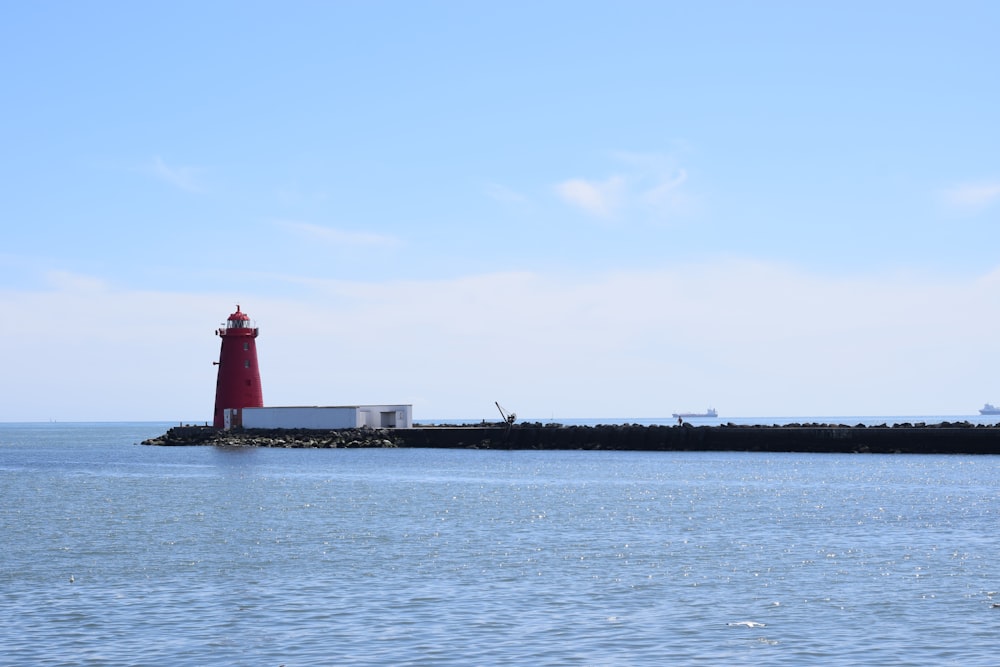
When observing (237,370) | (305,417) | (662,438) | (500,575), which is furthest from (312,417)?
(500,575)

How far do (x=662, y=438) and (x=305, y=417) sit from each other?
2590 cm

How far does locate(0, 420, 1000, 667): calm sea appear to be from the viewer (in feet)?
56.1

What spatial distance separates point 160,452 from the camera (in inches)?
3445

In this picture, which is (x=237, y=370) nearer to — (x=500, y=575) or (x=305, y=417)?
(x=305, y=417)

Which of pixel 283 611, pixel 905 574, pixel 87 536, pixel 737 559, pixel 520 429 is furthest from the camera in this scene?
pixel 520 429

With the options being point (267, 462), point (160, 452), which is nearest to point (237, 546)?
point (267, 462)

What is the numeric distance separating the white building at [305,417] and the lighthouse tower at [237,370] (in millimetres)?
590

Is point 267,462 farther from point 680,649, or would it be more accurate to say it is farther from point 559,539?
point 680,649

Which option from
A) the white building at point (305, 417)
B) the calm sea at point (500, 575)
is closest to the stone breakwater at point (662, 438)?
the white building at point (305, 417)

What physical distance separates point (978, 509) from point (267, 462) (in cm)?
4172

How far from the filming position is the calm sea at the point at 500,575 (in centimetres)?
1709

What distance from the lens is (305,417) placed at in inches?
3391

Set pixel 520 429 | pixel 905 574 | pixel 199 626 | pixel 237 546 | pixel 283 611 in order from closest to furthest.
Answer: pixel 199 626
pixel 283 611
pixel 905 574
pixel 237 546
pixel 520 429

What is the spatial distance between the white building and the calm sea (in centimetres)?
3579
